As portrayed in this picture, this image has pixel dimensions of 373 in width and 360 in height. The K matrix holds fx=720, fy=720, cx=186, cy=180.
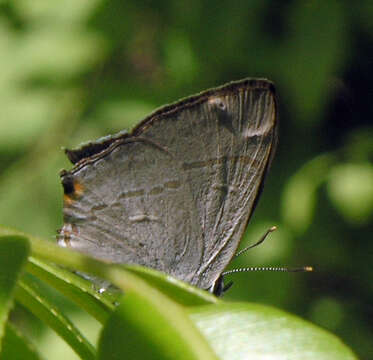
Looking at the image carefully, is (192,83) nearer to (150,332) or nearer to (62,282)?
(62,282)

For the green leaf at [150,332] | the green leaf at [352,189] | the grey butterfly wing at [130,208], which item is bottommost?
the green leaf at [352,189]

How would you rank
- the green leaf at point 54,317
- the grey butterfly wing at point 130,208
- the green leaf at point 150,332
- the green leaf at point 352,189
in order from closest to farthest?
the green leaf at point 150,332
the green leaf at point 54,317
the grey butterfly wing at point 130,208
the green leaf at point 352,189

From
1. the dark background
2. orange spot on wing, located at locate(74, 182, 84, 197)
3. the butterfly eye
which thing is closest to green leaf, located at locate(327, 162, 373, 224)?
the dark background

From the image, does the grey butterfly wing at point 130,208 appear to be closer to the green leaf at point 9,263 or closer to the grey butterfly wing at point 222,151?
the grey butterfly wing at point 222,151

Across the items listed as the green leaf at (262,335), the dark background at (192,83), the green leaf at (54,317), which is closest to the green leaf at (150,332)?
the green leaf at (262,335)

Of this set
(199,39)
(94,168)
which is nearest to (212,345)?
(94,168)

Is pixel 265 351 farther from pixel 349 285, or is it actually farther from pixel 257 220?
pixel 349 285
